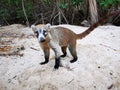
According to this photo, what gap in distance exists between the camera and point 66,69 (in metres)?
3.99

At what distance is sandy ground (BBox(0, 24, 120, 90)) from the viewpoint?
12.5 feet

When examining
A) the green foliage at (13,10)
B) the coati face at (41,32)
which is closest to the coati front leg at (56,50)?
the coati face at (41,32)

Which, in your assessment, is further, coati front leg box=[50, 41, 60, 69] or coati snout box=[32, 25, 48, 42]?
coati front leg box=[50, 41, 60, 69]

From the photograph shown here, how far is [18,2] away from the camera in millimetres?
7574

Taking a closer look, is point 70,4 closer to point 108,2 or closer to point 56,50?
point 108,2

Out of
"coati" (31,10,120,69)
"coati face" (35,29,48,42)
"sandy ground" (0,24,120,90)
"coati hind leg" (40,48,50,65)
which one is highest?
"coati face" (35,29,48,42)

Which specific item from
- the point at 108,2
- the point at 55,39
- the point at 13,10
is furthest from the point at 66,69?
the point at 13,10

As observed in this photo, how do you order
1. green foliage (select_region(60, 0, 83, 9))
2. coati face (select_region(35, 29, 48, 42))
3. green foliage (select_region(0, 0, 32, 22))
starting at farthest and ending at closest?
green foliage (select_region(0, 0, 32, 22)) → green foliage (select_region(60, 0, 83, 9)) → coati face (select_region(35, 29, 48, 42))

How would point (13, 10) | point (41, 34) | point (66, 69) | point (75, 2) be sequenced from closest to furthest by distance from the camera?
point (41, 34) → point (66, 69) → point (75, 2) → point (13, 10)

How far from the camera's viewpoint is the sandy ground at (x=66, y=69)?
12.5ft

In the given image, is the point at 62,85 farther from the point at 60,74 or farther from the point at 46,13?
the point at 46,13

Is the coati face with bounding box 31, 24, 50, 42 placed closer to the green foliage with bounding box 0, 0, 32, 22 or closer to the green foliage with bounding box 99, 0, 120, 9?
the green foliage with bounding box 99, 0, 120, 9

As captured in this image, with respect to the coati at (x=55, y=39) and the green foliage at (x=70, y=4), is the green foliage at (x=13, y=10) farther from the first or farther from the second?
the coati at (x=55, y=39)

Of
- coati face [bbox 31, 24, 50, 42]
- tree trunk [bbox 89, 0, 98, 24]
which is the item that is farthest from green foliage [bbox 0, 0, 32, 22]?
coati face [bbox 31, 24, 50, 42]
